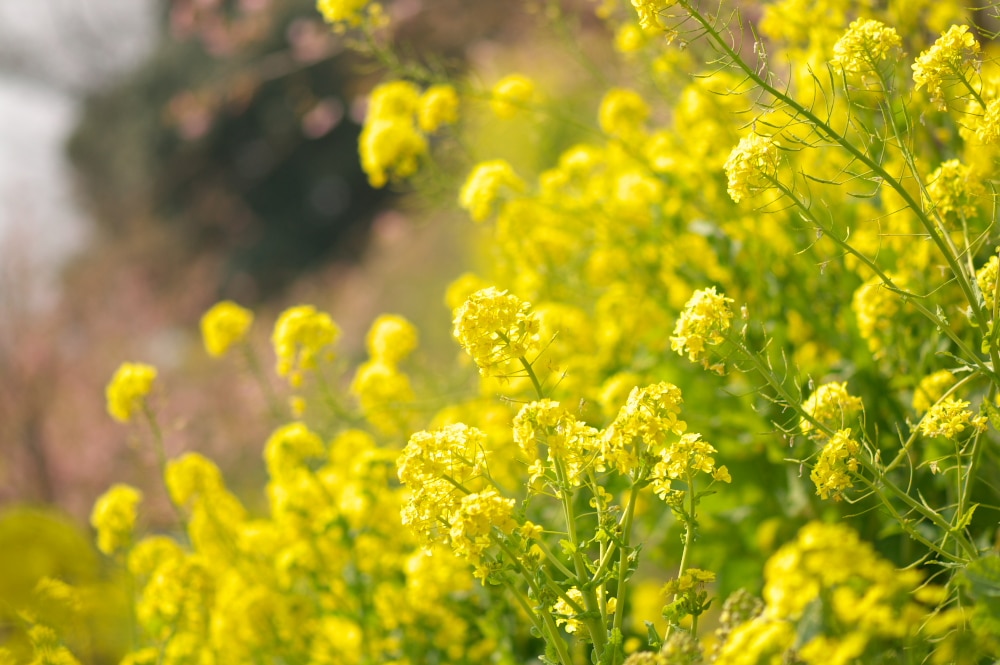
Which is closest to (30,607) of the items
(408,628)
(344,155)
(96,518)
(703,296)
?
(96,518)

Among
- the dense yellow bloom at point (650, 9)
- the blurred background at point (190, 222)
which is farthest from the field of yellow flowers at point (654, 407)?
the blurred background at point (190, 222)

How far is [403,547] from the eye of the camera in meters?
2.84

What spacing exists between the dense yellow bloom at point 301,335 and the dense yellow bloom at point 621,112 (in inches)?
42.8

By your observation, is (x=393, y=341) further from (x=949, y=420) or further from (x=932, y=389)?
(x=949, y=420)

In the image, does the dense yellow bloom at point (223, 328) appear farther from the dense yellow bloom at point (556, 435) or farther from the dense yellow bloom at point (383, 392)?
the dense yellow bloom at point (556, 435)

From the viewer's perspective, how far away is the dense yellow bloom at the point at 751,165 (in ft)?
4.62

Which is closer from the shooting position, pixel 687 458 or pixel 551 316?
pixel 687 458

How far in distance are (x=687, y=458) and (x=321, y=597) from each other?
5.68ft

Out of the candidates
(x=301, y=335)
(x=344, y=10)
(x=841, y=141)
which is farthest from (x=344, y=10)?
(x=841, y=141)

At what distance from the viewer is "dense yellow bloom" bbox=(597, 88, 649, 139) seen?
3.00m

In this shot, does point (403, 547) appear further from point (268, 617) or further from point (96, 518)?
point (96, 518)

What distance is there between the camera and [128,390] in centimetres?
259

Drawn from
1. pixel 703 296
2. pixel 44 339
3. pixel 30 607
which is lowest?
pixel 703 296

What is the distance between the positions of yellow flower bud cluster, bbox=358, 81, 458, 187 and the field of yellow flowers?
1 cm
